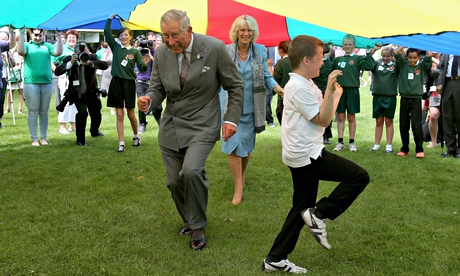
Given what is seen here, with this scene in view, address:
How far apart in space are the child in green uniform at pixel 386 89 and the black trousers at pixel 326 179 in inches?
223

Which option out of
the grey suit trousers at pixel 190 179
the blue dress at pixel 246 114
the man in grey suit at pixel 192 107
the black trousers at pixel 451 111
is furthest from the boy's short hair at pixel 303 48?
the black trousers at pixel 451 111

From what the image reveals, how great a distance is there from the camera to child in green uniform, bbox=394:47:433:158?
8.87 m

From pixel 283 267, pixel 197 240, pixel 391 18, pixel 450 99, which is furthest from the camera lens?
pixel 450 99

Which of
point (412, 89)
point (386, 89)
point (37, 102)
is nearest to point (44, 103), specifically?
point (37, 102)

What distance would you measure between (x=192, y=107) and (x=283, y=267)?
4.68ft

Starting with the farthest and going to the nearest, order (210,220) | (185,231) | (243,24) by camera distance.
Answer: (243,24) < (210,220) < (185,231)

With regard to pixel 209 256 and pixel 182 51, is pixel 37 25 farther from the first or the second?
pixel 209 256

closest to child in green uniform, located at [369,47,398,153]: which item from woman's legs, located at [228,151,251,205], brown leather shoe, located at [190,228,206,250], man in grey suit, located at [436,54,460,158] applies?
man in grey suit, located at [436,54,460,158]

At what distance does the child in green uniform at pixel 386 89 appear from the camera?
9125 mm

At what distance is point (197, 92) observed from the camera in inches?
174

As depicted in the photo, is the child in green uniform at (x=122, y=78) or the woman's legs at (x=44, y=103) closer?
the child in green uniform at (x=122, y=78)

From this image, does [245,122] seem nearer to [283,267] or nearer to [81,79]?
[283,267]

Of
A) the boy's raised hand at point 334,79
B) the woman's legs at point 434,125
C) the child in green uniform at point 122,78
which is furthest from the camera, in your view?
the woman's legs at point 434,125

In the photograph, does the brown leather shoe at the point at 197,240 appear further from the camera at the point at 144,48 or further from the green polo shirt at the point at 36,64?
the green polo shirt at the point at 36,64
